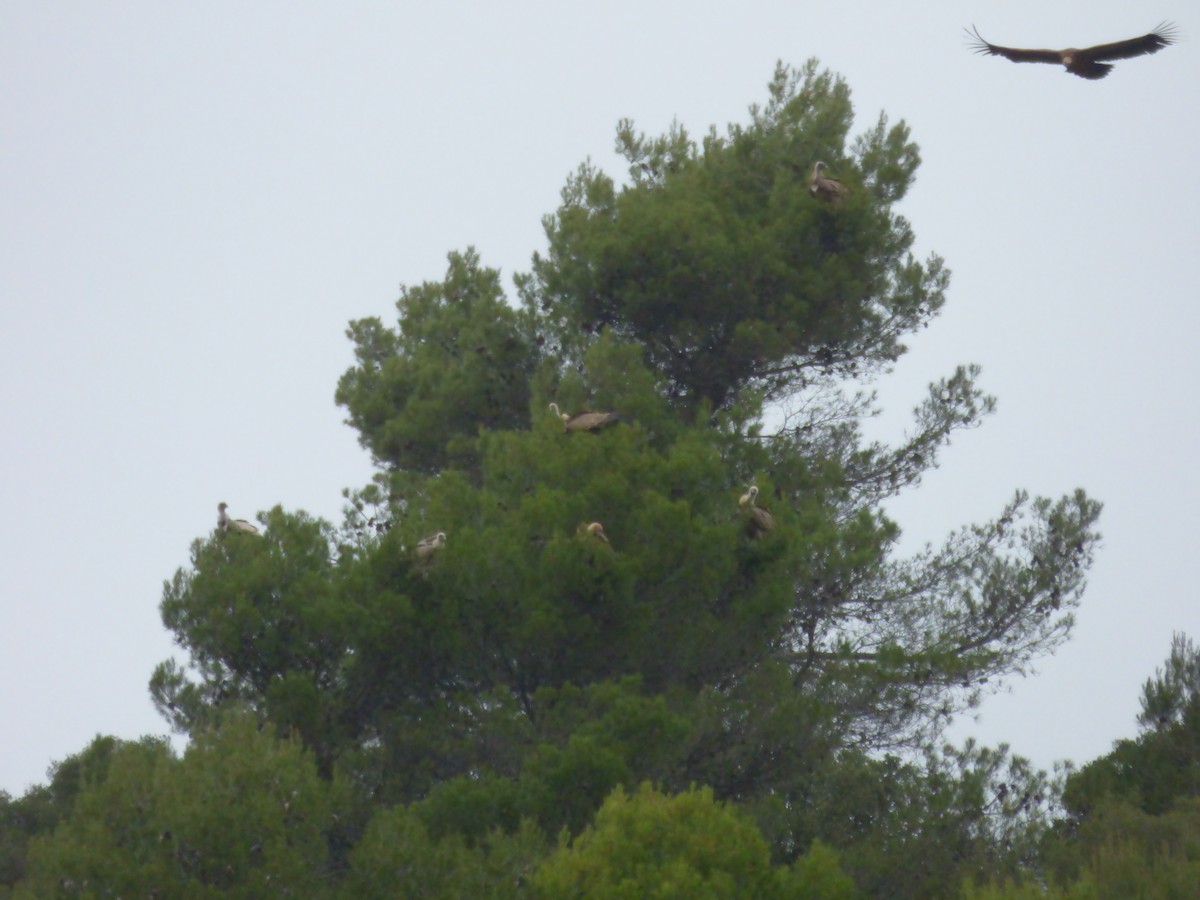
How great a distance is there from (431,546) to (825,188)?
227 inches

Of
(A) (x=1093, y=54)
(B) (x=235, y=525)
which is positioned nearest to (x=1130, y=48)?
(A) (x=1093, y=54)

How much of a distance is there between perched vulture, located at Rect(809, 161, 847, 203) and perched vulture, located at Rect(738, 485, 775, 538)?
3.94 metres

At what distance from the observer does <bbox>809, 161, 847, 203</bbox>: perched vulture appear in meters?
17.0

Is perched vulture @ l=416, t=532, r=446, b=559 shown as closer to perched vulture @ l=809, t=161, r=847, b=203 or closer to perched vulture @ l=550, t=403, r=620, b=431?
perched vulture @ l=550, t=403, r=620, b=431

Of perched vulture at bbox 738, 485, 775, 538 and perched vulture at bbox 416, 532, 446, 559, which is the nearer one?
perched vulture at bbox 416, 532, 446, 559

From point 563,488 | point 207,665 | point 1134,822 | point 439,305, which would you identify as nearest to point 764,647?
point 563,488

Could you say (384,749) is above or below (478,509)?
below

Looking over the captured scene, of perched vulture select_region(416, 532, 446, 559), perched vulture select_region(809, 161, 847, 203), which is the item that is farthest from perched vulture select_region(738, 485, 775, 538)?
perched vulture select_region(809, 161, 847, 203)

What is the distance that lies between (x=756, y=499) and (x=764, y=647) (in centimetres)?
120

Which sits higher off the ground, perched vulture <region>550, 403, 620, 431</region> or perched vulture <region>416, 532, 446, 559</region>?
perched vulture <region>550, 403, 620, 431</region>

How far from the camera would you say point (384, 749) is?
534 inches

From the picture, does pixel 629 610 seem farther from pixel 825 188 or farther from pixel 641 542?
pixel 825 188

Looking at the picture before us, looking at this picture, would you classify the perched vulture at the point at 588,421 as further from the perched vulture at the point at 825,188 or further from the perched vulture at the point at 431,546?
the perched vulture at the point at 825,188

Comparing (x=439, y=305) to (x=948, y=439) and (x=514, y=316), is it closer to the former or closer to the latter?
(x=514, y=316)
